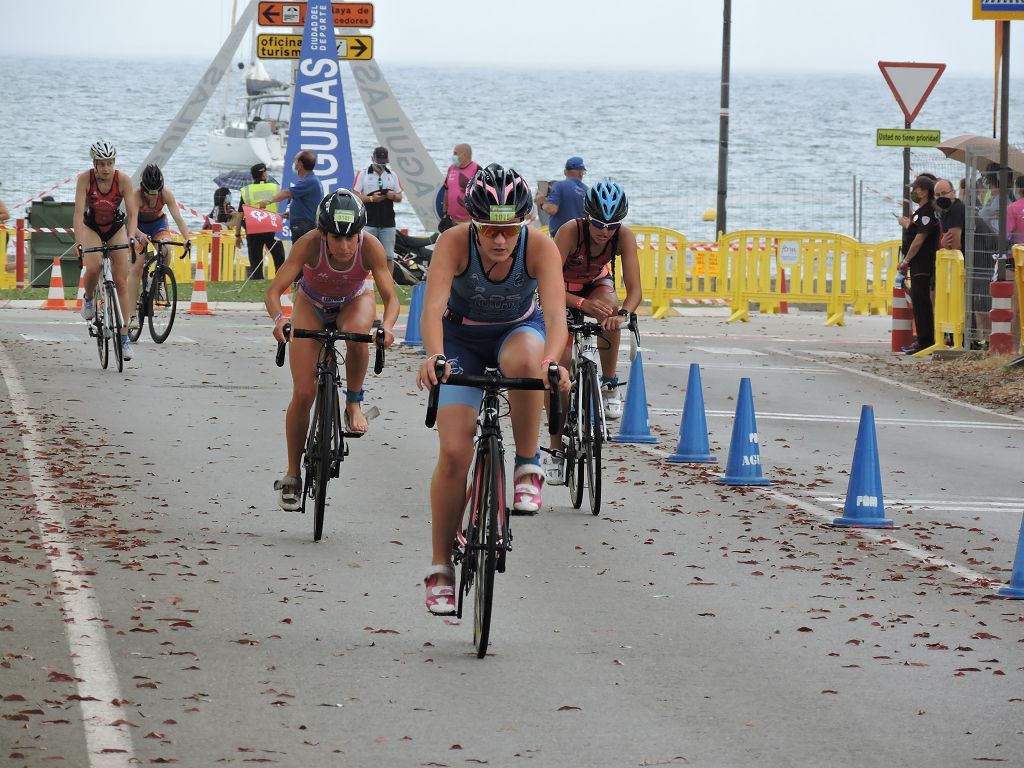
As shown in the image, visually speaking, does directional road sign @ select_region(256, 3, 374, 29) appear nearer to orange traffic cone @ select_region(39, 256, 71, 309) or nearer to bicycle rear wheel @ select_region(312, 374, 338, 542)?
orange traffic cone @ select_region(39, 256, 71, 309)


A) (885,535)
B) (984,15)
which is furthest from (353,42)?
(885,535)

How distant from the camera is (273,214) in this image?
29.0 metres

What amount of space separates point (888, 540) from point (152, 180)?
10.0 metres

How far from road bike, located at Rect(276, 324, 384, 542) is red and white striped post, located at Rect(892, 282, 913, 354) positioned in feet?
45.7

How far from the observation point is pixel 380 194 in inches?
984

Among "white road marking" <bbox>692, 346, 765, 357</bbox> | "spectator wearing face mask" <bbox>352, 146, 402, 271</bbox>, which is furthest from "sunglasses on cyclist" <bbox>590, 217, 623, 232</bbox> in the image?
"spectator wearing face mask" <bbox>352, 146, 402, 271</bbox>

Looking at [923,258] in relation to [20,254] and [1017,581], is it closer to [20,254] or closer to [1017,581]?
[1017,581]

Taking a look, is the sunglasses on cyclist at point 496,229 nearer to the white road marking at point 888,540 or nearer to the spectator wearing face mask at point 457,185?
the white road marking at point 888,540

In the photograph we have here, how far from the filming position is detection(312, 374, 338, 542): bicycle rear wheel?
33.6 ft

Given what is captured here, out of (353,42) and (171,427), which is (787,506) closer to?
(171,427)

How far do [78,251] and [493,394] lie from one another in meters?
10.3

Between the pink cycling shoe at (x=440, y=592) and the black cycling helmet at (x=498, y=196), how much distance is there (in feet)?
4.70

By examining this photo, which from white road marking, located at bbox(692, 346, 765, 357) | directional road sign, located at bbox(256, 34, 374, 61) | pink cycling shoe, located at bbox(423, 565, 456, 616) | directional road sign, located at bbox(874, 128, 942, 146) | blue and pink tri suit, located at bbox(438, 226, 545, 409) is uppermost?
directional road sign, located at bbox(256, 34, 374, 61)

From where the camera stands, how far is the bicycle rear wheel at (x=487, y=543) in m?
7.58
